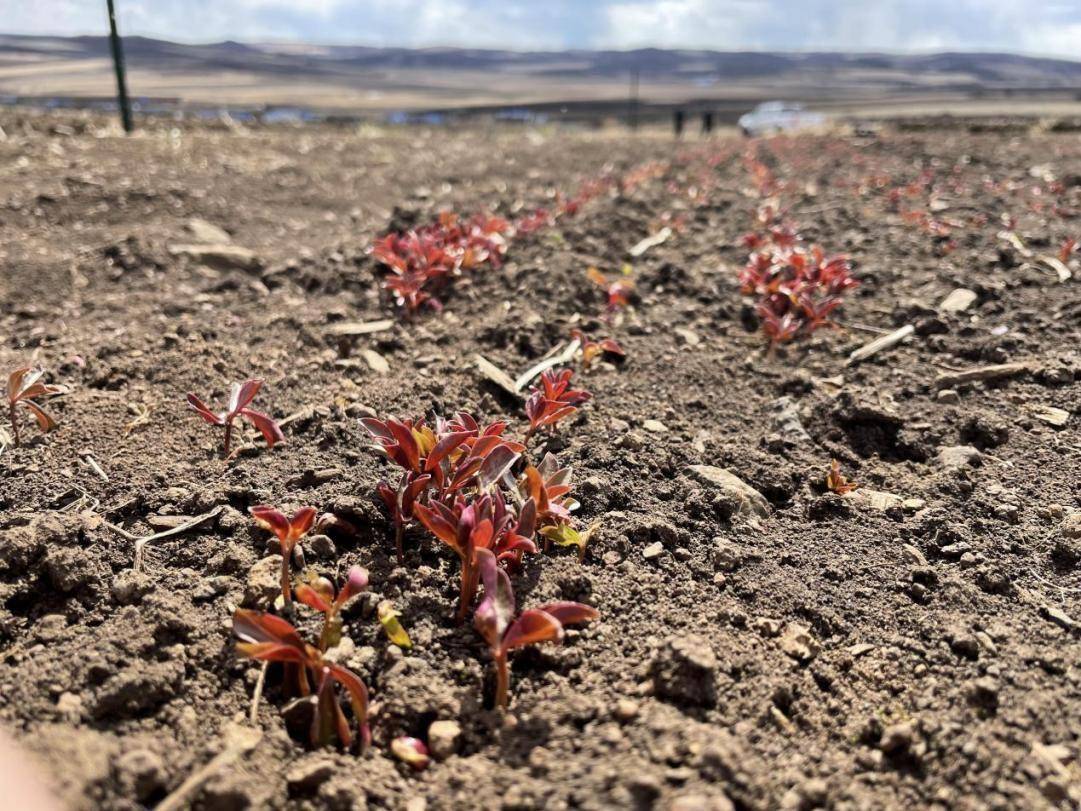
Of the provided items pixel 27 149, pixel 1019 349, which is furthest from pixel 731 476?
pixel 27 149

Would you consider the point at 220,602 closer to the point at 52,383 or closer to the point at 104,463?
the point at 104,463

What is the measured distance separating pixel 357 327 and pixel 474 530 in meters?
2.08

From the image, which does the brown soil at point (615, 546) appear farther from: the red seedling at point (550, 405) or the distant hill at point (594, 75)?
the distant hill at point (594, 75)

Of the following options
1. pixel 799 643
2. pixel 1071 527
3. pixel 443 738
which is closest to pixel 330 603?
pixel 443 738

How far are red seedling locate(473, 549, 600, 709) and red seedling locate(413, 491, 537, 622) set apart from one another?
9cm

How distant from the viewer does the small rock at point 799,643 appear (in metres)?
1.82

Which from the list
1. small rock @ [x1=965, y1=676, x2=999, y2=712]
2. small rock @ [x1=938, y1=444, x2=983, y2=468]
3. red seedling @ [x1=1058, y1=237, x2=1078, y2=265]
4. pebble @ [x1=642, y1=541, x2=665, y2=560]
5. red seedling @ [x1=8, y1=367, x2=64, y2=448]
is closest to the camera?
small rock @ [x1=965, y1=676, x2=999, y2=712]

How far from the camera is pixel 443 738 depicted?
154 cm

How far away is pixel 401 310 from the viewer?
3.85 m

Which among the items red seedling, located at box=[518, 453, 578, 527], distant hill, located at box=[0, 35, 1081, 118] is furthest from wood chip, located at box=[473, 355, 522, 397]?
distant hill, located at box=[0, 35, 1081, 118]

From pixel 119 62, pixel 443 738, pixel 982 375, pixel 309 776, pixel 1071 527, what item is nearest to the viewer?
pixel 309 776

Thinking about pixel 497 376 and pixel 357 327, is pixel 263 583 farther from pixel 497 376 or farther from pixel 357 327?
pixel 357 327

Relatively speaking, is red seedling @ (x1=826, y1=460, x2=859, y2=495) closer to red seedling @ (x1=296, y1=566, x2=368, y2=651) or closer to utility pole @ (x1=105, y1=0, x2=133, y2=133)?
red seedling @ (x1=296, y1=566, x2=368, y2=651)

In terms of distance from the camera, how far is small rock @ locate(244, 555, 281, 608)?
1840mm
